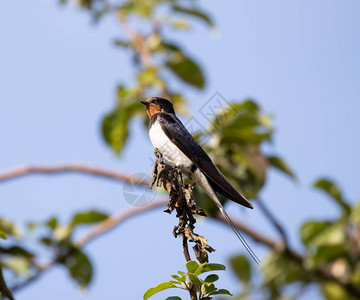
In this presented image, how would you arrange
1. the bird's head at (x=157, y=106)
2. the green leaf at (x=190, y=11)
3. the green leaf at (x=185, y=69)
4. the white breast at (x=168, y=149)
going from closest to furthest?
the white breast at (x=168, y=149)
the bird's head at (x=157, y=106)
the green leaf at (x=185, y=69)
the green leaf at (x=190, y=11)

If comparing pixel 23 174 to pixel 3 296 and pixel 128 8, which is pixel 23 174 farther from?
pixel 3 296

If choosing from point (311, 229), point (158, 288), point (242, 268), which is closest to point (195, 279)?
point (158, 288)

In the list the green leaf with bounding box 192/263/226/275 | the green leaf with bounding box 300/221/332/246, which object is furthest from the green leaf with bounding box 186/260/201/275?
the green leaf with bounding box 300/221/332/246

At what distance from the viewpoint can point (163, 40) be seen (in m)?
5.68

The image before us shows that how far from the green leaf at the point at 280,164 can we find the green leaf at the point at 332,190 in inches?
30.1

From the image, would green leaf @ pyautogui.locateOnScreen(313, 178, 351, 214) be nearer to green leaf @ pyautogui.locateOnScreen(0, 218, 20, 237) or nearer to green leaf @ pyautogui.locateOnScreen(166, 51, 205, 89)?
green leaf @ pyautogui.locateOnScreen(166, 51, 205, 89)

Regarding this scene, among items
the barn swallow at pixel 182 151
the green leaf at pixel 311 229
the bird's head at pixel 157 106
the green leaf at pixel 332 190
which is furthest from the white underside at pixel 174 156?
the green leaf at pixel 332 190

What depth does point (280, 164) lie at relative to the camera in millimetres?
4832

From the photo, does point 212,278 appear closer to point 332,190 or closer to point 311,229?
point 311,229

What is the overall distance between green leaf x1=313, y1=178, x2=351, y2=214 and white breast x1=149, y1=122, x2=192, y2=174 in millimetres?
1032

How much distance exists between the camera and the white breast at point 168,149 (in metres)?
4.27

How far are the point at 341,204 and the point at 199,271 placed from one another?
2.39 metres

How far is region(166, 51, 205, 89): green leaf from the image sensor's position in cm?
560

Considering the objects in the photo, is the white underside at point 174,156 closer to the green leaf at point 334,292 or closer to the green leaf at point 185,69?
the green leaf at point 334,292
